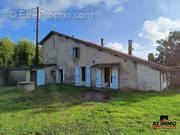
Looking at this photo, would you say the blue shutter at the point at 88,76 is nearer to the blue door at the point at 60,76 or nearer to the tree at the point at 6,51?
the blue door at the point at 60,76

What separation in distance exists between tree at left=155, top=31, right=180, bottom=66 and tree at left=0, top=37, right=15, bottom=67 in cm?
2742

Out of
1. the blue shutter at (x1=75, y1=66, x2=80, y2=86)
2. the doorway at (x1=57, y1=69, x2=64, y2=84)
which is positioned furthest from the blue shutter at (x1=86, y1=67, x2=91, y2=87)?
the doorway at (x1=57, y1=69, x2=64, y2=84)

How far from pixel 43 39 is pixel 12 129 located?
42.9 feet

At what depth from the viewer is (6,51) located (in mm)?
20109

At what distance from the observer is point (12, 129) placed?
10.1ft

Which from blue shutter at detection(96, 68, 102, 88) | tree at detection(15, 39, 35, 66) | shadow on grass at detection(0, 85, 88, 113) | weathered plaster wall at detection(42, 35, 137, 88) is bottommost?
shadow on grass at detection(0, 85, 88, 113)

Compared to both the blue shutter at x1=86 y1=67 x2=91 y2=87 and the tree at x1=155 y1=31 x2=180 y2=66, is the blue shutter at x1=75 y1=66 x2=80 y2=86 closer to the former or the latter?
the blue shutter at x1=86 y1=67 x2=91 y2=87

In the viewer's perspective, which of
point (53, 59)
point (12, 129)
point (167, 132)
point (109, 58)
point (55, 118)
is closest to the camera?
point (167, 132)

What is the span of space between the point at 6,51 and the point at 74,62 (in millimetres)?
16853

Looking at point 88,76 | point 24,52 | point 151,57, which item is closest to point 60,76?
point 88,76

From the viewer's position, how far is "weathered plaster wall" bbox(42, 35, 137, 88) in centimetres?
871

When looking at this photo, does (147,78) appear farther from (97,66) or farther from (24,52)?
(24,52)

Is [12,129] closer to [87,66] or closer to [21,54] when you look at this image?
[87,66]

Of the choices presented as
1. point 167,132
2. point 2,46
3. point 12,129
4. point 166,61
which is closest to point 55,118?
point 12,129
